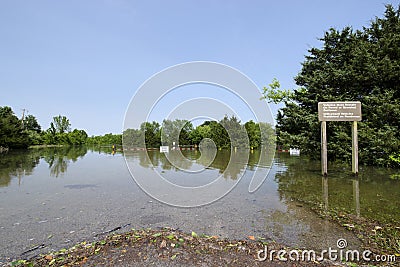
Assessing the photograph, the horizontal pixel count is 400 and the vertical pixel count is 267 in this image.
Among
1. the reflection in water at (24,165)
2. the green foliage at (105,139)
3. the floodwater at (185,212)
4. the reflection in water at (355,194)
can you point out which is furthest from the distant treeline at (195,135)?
the green foliage at (105,139)

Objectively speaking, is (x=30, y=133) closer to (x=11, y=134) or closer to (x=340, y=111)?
(x=11, y=134)

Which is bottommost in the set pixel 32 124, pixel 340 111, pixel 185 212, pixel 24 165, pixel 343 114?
pixel 185 212

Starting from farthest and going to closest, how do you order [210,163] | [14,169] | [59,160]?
[59,160] < [210,163] < [14,169]

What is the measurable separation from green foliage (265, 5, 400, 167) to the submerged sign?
6.85ft

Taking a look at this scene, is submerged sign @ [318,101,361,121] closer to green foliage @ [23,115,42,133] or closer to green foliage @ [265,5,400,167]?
green foliage @ [265,5,400,167]

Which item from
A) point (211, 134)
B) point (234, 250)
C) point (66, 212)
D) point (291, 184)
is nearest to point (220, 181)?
point (291, 184)

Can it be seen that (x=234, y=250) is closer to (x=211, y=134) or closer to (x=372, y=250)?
(x=372, y=250)

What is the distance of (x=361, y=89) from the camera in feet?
39.1

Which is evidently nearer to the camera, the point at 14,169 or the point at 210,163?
the point at 14,169

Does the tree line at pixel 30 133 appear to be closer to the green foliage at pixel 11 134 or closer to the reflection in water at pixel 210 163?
the green foliage at pixel 11 134

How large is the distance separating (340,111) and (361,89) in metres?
4.42

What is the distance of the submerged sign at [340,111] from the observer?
870 cm

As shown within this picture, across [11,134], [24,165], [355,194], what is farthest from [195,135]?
[355,194]

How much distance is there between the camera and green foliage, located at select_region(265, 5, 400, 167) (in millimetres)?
10211
